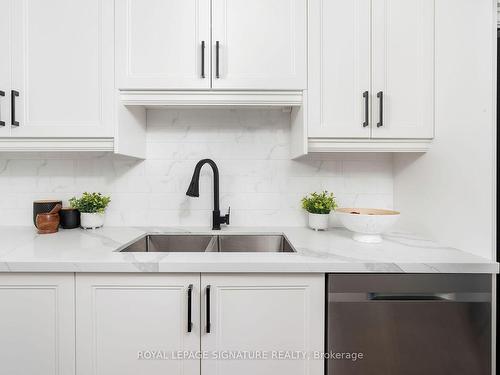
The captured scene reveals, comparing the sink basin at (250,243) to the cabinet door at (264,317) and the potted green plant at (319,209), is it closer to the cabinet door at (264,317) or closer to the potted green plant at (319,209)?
the potted green plant at (319,209)

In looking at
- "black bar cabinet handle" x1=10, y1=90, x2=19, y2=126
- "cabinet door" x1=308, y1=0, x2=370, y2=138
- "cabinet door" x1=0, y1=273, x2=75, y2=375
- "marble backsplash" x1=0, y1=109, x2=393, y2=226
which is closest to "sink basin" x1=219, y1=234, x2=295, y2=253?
"marble backsplash" x1=0, y1=109, x2=393, y2=226

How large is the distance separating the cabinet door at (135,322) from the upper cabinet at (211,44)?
854 mm

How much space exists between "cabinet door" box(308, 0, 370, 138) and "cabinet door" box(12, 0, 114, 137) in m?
0.94

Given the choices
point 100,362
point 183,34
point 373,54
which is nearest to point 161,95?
point 183,34

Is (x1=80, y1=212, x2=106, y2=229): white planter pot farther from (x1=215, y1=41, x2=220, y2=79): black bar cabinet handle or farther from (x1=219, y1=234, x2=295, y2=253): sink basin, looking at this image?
(x1=215, y1=41, x2=220, y2=79): black bar cabinet handle

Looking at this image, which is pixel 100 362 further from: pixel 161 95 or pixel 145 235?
pixel 161 95

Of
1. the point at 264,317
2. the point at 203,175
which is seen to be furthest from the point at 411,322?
the point at 203,175

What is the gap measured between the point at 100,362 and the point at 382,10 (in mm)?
1873

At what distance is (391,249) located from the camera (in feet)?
3.96

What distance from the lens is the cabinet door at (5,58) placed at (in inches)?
52.1

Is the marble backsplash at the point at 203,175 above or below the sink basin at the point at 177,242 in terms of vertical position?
above

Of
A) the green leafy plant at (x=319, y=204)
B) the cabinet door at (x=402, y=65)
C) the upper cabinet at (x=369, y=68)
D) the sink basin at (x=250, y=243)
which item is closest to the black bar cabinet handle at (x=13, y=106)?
the sink basin at (x=250, y=243)

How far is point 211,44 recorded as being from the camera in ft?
4.43

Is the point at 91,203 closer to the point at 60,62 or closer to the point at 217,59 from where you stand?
the point at 60,62
